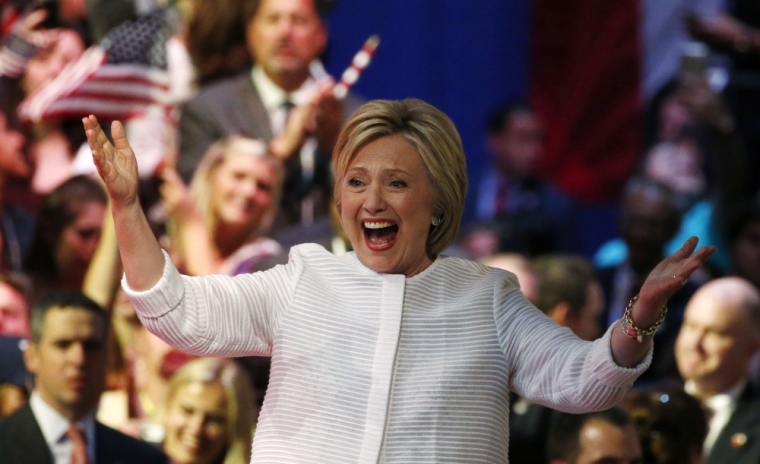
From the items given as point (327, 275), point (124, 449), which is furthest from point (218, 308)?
point (124, 449)

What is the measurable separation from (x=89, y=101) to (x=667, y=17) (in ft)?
11.5

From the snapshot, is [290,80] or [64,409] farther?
[290,80]

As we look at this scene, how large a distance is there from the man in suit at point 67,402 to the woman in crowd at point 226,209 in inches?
55.7

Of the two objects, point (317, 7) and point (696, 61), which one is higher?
point (696, 61)

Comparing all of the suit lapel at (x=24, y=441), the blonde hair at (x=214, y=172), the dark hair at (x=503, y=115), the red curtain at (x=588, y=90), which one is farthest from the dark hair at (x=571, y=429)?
the red curtain at (x=588, y=90)

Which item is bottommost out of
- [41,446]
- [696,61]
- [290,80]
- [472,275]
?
[41,446]

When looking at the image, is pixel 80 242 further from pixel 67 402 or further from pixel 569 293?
pixel 569 293

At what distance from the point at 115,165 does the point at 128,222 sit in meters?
0.10

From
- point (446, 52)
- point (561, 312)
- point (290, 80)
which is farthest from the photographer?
point (446, 52)

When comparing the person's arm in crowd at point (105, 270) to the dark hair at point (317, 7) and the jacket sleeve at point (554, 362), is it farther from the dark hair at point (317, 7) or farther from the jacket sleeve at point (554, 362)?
the jacket sleeve at point (554, 362)

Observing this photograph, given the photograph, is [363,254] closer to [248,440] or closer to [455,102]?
[248,440]

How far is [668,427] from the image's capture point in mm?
3451

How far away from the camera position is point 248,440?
3736 millimetres

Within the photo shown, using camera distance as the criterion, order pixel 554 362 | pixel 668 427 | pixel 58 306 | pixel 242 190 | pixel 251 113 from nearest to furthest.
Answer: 1. pixel 554 362
2. pixel 668 427
3. pixel 58 306
4. pixel 242 190
5. pixel 251 113
